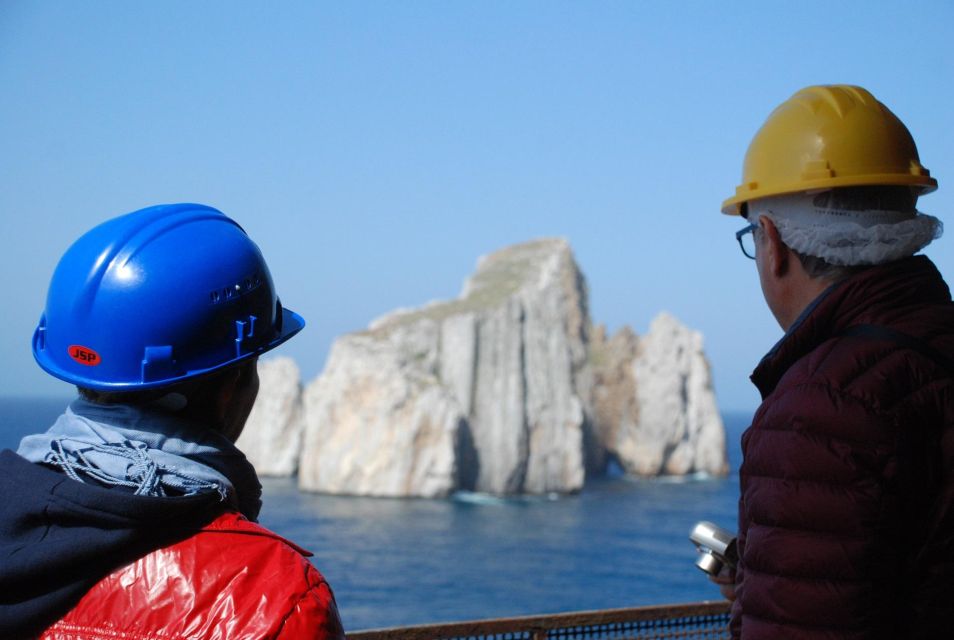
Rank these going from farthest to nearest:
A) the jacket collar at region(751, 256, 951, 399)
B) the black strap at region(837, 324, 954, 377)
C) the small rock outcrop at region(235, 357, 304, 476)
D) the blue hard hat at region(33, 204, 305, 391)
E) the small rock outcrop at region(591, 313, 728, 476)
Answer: the small rock outcrop at region(591, 313, 728, 476), the small rock outcrop at region(235, 357, 304, 476), the jacket collar at region(751, 256, 951, 399), the black strap at region(837, 324, 954, 377), the blue hard hat at region(33, 204, 305, 391)

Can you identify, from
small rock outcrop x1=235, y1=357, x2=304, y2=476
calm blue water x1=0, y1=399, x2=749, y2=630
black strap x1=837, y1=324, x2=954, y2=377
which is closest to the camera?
black strap x1=837, y1=324, x2=954, y2=377

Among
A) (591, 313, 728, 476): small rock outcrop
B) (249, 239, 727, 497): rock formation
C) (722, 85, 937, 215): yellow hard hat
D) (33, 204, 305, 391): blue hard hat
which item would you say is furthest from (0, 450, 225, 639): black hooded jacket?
(591, 313, 728, 476): small rock outcrop

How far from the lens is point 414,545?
66062 mm

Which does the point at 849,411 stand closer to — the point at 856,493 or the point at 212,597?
the point at 856,493

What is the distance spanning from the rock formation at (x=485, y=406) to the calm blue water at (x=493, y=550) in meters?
2.65

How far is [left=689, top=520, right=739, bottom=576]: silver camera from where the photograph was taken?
2.74m

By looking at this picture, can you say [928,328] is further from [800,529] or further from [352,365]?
[352,365]

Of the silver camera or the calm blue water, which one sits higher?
the silver camera

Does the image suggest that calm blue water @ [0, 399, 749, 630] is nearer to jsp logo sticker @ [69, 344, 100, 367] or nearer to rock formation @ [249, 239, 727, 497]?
rock formation @ [249, 239, 727, 497]

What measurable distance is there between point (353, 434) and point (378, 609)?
2946 cm

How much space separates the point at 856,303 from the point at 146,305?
54.0 inches

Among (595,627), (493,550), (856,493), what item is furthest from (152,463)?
(493,550)

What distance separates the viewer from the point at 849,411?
1.80 m

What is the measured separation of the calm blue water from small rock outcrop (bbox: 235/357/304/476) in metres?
4.04
